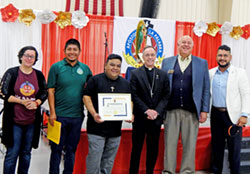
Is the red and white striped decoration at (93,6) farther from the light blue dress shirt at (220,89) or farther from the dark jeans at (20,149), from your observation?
the dark jeans at (20,149)

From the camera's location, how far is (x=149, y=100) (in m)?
2.96

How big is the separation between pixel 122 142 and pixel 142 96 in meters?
0.75

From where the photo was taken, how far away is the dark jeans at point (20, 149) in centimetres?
258

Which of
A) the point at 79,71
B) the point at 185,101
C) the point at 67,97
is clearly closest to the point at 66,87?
the point at 67,97

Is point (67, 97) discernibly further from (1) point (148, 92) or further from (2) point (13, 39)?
(2) point (13, 39)

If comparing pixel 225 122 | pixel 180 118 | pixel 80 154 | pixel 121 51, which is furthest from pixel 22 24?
pixel 225 122

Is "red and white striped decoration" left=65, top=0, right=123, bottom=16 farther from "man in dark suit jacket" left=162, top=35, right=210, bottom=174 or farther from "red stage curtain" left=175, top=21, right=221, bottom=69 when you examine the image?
"man in dark suit jacket" left=162, top=35, right=210, bottom=174

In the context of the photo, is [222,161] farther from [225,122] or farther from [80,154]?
[80,154]

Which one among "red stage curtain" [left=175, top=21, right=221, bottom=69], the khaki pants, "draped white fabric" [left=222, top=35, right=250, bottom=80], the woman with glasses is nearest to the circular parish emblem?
"red stage curtain" [left=175, top=21, right=221, bottom=69]

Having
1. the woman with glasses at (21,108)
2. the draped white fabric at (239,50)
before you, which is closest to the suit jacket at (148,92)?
the woman with glasses at (21,108)

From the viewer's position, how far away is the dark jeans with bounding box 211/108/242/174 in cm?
316

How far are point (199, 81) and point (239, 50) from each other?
16.2 ft

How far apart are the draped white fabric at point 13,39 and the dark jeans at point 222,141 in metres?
4.04

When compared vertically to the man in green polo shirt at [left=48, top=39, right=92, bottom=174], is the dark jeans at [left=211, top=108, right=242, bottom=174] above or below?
below
